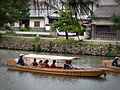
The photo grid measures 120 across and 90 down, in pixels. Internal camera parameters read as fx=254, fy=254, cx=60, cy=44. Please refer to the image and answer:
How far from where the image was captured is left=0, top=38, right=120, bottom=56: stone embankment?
27.3m

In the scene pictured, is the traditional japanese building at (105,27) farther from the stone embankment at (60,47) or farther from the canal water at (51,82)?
the canal water at (51,82)

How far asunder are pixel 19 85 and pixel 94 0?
10.3 metres

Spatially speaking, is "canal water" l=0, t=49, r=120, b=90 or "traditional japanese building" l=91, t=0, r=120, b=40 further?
"traditional japanese building" l=91, t=0, r=120, b=40

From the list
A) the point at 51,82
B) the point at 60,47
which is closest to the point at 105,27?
the point at 60,47

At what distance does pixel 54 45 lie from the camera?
29000 mm

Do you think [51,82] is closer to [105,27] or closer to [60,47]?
[60,47]

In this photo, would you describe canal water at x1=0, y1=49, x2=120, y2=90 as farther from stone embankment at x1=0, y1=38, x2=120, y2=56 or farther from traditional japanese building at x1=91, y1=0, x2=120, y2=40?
traditional japanese building at x1=91, y1=0, x2=120, y2=40

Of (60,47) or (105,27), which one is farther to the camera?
(105,27)

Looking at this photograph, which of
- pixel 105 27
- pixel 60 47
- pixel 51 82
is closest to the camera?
pixel 51 82

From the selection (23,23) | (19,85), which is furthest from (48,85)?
(23,23)

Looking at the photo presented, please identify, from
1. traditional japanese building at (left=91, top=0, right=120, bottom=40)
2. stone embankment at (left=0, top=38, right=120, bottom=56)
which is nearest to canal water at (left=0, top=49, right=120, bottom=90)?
stone embankment at (left=0, top=38, right=120, bottom=56)

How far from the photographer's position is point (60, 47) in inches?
1129

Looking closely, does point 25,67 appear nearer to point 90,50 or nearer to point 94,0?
point 90,50

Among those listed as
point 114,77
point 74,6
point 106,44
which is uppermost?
point 74,6
